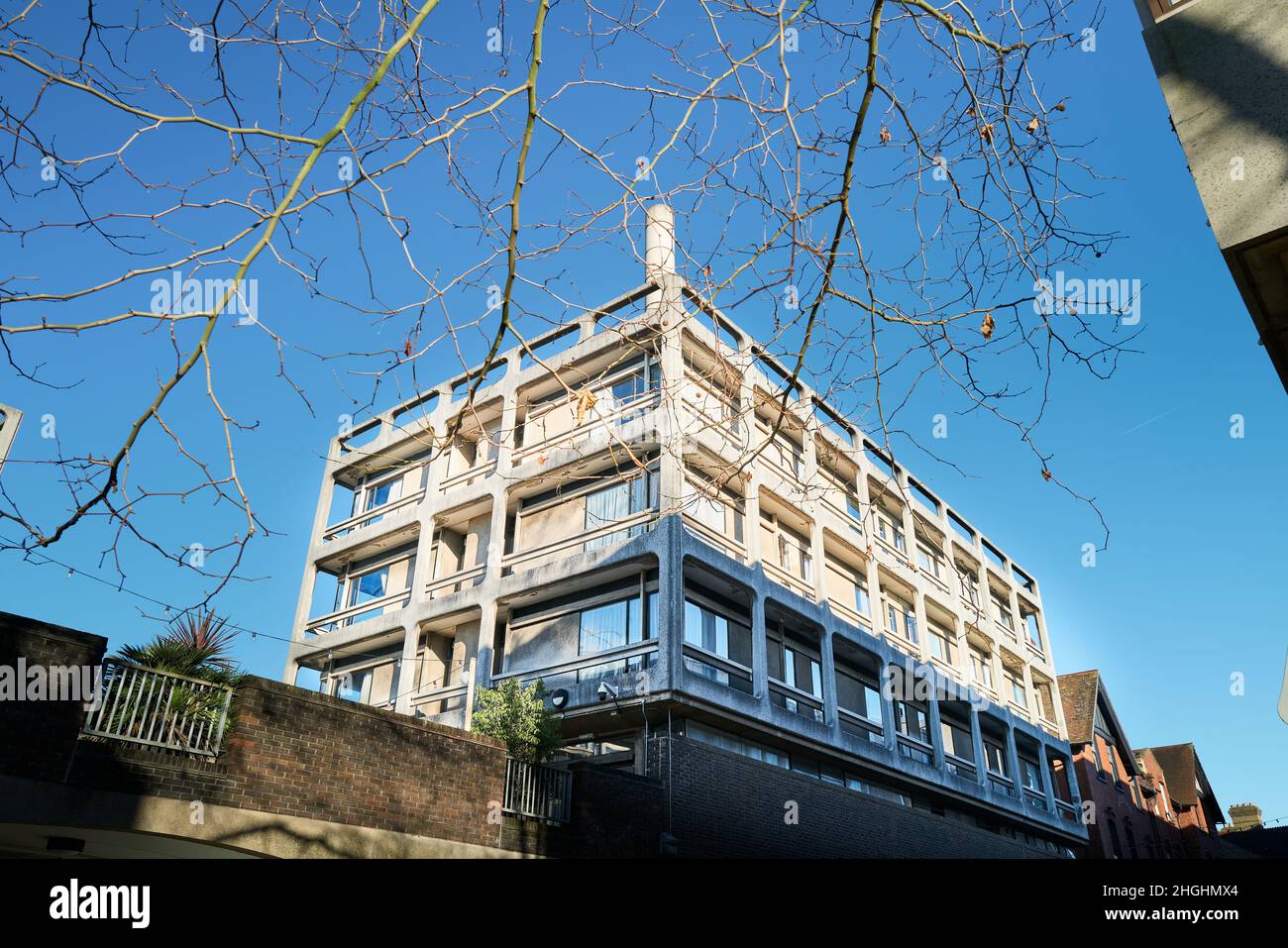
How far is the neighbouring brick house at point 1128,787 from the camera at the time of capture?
3953 centimetres

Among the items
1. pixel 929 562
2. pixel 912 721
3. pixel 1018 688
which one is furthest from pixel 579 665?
pixel 1018 688

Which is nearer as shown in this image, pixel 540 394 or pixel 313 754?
pixel 313 754

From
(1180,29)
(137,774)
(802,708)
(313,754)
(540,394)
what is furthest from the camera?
(540,394)

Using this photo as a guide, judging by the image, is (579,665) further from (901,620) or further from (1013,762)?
(1013,762)

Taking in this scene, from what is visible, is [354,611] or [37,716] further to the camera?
[354,611]

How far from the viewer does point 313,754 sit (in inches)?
459

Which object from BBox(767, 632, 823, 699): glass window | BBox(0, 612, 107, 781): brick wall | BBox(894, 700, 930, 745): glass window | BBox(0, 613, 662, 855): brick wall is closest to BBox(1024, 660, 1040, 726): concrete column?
BBox(894, 700, 930, 745): glass window

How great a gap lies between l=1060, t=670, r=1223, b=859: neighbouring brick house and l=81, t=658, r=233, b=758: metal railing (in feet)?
117

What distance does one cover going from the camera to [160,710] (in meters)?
10.8

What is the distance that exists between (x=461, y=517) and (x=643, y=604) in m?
7.67

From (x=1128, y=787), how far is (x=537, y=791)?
132ft
